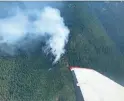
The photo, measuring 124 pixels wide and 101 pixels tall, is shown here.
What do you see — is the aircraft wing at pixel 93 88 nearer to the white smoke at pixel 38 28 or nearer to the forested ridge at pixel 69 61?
the forested ridge at pixel 69 61

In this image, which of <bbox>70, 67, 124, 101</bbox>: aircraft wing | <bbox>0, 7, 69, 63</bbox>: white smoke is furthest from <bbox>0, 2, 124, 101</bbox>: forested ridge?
<bbox>70, 67, 124, 101</bbox>: aircraft wing

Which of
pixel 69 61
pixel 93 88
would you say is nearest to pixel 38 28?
pixel 69 61

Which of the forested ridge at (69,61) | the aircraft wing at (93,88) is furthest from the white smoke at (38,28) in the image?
the aircraft wing at (93,88)

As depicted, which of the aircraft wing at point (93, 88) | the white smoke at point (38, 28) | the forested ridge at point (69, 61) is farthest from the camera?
the white smoke at point (38, 28)

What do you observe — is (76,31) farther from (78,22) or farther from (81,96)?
(81,96)

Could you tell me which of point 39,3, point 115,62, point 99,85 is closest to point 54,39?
point 39,3

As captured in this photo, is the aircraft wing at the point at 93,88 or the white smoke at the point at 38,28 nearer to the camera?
the aircraft wing at the point at 93,88
